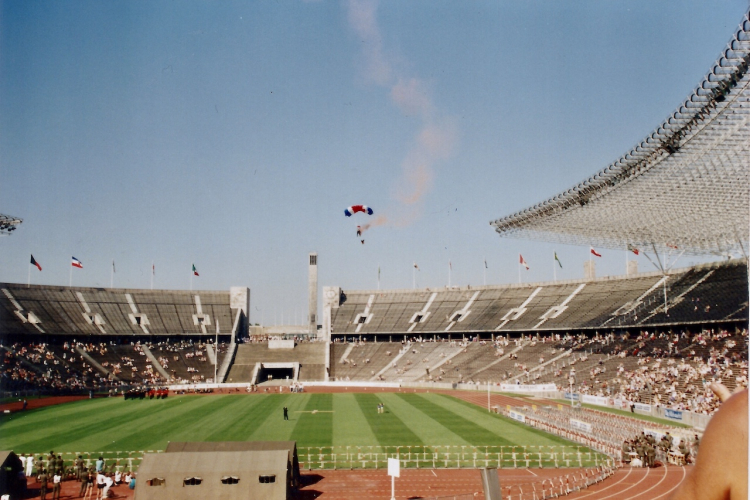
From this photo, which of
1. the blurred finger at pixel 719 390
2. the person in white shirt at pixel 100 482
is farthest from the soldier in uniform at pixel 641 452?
the blurred finger at pixel 719 390

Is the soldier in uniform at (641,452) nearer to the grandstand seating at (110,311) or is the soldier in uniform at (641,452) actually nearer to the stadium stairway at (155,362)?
the stadium stairway at (155,362)

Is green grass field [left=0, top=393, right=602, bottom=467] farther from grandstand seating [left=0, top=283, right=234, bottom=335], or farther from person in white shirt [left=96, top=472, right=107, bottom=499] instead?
grandstand seating [left=0, top=283, right=234, bottom=335]

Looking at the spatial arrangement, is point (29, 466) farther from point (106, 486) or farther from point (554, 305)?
point (554, 305)

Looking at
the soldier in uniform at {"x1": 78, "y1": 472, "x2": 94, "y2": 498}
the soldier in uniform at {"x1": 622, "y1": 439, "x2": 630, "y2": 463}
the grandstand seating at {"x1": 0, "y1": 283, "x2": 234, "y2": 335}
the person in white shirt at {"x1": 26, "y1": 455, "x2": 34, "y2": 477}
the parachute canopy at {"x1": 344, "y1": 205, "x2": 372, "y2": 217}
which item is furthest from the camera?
the grandstand seating at {"x1": 0, "y1": 283, "x2": 234, "y2": 335}

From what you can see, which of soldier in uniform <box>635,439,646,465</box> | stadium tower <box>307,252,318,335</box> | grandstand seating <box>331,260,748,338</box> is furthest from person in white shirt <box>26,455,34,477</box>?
stadium tower <box>307,252,318,335</box>

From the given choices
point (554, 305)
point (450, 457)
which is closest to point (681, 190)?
point (450, 457)
